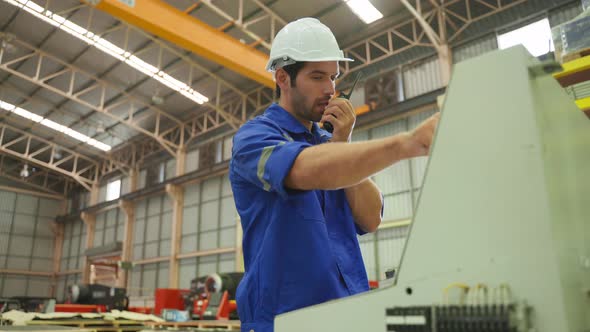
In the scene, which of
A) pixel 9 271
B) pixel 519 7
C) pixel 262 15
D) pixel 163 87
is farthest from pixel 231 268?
pixel 9 271

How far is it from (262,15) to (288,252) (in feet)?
35.3

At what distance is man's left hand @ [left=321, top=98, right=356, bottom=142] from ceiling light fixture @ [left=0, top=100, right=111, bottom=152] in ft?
57.5

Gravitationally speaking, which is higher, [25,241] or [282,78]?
[25,241]

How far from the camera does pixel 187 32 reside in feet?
30.6

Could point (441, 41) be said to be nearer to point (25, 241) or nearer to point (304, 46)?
point (304, 46)

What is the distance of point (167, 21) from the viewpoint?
29.5 ft

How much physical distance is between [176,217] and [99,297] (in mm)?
4993

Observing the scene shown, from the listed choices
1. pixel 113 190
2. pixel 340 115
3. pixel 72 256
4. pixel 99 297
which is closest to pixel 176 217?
pixel 99 297

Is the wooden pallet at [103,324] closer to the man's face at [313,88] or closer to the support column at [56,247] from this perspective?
the man's face at [313,88]

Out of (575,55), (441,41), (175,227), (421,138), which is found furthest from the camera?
(175,227)

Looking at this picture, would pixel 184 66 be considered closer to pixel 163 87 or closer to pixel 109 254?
pixel 163 87

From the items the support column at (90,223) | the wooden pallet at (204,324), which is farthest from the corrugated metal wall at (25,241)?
the wooden pallet at (204,324)

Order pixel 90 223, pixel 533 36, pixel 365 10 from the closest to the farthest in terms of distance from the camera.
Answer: pixel 533 36
pixel 365 10
pixel 90 223

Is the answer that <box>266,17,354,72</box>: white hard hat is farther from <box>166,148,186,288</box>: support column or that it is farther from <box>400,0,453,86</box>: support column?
<box>166,148,186,288</box>: support column
